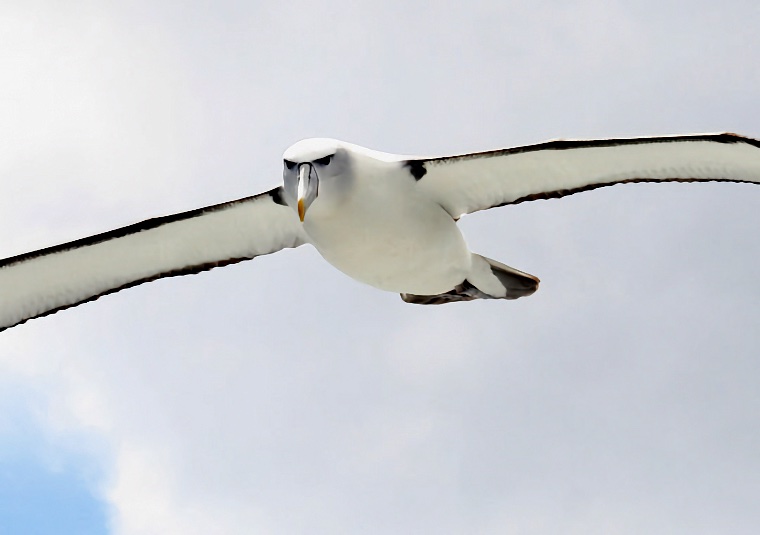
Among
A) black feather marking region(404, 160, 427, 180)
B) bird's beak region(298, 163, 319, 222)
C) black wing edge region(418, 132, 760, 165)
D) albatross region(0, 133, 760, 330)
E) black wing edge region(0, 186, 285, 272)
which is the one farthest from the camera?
black wing edge region(0, 186, 285, 272)

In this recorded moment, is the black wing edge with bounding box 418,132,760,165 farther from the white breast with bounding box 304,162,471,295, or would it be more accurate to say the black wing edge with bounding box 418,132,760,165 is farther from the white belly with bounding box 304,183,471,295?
the white belly with bounding box 304,183,471,295

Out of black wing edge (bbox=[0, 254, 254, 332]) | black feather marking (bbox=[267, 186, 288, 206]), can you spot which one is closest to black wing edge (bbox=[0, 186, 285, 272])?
black feather marking (bbox=[267, 186, 288, 206])

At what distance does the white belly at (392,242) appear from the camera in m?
11.5

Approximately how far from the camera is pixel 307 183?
35.5 feet

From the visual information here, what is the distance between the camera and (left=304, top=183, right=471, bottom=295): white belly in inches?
452

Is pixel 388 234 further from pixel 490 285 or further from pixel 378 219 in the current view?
pixel 490 285

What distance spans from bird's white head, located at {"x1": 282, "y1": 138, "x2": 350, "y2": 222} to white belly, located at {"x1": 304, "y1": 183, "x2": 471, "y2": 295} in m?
0.30

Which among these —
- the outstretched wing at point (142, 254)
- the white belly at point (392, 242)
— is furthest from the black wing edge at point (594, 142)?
the outstretched wing at point (142, 254)

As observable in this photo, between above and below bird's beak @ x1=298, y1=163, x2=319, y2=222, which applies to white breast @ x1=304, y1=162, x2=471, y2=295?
below

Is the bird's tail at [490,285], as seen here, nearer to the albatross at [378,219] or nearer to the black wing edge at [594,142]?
the albatross at [378,219]

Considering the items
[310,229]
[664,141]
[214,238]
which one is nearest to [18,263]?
[214,238]

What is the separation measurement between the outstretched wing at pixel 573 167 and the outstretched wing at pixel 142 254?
2167 mm

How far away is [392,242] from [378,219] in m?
0.38

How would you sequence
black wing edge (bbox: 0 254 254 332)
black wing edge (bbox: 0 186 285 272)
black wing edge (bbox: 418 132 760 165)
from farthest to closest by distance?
black wing edge (bbox: 0 254 254 332) < black wing edge (bbox: 0 186 285 272) < black wing edge (bbox: 418 132 760 165)
